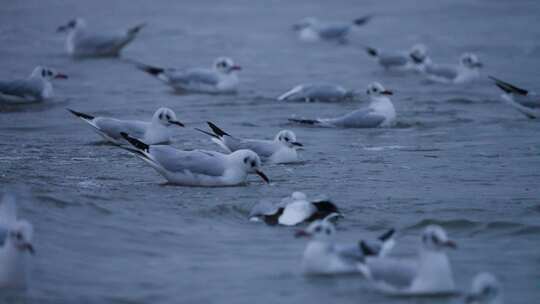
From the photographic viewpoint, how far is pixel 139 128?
42.1 ft

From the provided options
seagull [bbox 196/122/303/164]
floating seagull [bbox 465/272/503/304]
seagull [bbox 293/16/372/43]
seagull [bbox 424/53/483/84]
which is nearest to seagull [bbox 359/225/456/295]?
floating seagull [bbox 465/272/503/304]

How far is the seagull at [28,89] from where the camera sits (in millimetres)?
15758

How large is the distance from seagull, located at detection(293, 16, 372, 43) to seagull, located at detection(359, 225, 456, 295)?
51.8 feet

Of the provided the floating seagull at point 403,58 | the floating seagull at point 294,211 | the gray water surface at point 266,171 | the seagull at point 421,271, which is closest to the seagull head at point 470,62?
the gray water surface at point 266,171

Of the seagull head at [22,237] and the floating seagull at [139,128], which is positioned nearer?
the seagull head at [22,237]

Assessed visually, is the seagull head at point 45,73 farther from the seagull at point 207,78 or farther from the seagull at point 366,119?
the seagull at point 366,119

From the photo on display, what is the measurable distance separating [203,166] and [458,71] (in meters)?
8.44

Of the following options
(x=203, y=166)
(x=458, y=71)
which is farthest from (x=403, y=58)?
(x=203, y=166)

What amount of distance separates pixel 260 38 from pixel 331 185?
12.5 metres

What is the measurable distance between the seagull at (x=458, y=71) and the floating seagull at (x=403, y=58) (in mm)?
931

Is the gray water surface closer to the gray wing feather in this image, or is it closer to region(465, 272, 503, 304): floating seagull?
the gray wing feather

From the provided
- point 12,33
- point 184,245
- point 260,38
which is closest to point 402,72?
point 260,38

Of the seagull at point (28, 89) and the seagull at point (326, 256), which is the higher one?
the seagull at point (28, 89)

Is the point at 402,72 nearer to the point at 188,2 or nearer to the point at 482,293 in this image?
the point at 188,2
